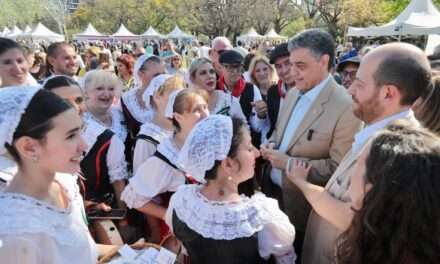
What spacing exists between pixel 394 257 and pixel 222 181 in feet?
3.40

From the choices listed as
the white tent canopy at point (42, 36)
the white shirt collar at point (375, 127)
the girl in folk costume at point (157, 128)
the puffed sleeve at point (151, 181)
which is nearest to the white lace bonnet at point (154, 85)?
the girl in folk costume at point (157, 128)

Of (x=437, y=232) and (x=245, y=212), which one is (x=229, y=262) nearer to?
(x=245, y=212)

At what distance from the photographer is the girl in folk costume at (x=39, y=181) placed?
5.12ft

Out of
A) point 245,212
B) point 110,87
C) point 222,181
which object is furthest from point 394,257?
point 110,87

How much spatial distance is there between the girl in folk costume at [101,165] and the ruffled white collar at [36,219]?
44.3 inches

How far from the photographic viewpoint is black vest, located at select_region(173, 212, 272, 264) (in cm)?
192

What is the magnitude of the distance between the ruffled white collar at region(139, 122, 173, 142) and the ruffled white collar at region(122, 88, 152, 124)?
1.01m

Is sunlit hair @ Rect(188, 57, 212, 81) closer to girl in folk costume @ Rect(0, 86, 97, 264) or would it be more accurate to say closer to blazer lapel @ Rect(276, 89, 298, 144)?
blazer lapel @ Rect(276, 89, 298, 144)

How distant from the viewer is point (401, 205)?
1127mm

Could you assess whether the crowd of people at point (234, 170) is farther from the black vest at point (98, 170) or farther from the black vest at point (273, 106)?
the black vest at point (273, 106)

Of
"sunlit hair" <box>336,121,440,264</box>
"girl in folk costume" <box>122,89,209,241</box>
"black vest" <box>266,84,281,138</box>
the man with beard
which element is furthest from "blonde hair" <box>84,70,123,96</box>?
"sunlit hair" <box>336,121,440,264</box>

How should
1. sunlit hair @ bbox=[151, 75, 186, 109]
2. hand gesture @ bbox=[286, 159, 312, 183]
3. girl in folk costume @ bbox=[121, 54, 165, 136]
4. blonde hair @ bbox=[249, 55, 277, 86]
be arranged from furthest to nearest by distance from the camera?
blonde hair @ bbox=[249, 55, 277, 86] < girl in folk costume @ bbox=[121, 54, 165, 136] < sunlit hair @ bbox=[151, 75, 186, 109] < hand gesture @ bbox=[286, 159, 312, 183]

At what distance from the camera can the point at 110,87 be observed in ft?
12.2

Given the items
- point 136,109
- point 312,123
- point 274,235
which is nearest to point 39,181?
point 274,235
